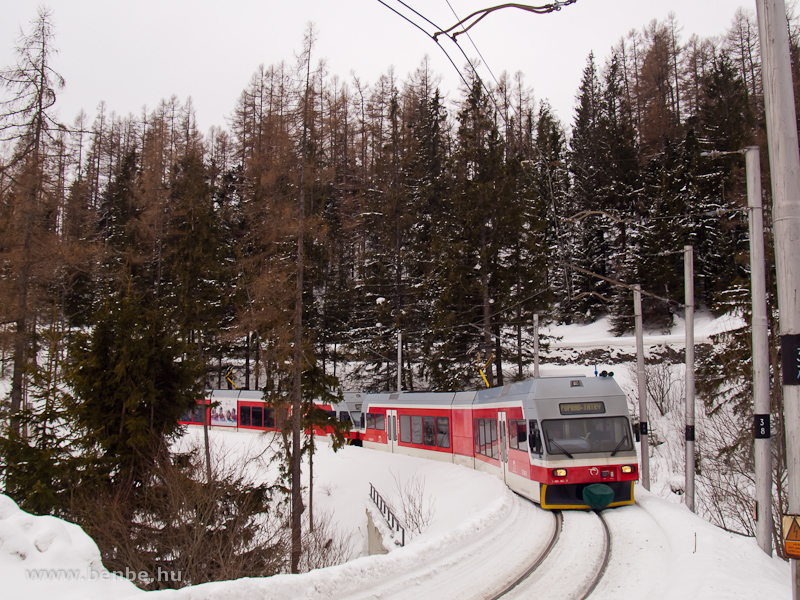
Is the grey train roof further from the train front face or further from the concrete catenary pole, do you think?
the concrete catenary pole

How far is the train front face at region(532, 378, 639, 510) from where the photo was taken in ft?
37.7

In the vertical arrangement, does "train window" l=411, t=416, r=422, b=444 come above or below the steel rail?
below

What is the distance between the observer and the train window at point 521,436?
12688 millimetres

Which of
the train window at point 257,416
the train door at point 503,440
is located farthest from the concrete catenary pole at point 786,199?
the train window at point 257,416

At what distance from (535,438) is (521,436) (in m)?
0.95

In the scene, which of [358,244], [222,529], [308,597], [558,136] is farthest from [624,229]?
[308,597]

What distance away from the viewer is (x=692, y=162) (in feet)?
113

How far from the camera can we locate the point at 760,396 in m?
7.88

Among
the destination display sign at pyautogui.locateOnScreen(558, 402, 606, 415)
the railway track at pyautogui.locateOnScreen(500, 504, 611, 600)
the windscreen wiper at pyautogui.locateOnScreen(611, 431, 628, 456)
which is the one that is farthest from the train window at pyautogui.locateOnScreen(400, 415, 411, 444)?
the railway track at pyautogui.locateOnScreen(500, 504, 611, 600)

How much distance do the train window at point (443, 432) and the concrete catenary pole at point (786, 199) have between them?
53.9 feet

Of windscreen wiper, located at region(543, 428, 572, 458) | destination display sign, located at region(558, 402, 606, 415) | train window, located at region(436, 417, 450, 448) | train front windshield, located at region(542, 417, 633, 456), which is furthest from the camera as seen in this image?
train window, located at region(436, 417, 450, 448)

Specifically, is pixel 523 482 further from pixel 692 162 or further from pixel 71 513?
pixel 692 162

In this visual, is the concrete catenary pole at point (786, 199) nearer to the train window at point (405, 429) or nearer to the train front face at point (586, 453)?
the train front face at point (586, 453)

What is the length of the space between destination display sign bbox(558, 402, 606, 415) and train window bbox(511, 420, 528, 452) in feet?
3.48
